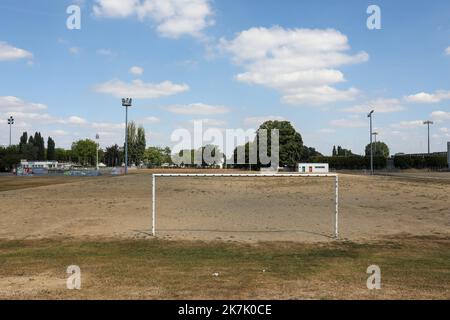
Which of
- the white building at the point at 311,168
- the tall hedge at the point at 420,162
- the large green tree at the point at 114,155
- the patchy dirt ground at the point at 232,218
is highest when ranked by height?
the large green tree at the point at 114,155

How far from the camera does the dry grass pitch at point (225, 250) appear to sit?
7051 mm

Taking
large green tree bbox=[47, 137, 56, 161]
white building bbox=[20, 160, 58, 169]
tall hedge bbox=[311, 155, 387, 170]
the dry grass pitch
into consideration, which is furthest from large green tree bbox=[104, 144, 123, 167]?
the dry grass pitch

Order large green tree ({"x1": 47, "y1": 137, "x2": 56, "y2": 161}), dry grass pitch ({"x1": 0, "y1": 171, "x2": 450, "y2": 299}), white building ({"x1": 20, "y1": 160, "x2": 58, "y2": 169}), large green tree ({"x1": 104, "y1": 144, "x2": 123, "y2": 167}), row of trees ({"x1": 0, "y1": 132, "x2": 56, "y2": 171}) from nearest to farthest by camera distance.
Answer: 1. dry grass pitch ({"x1": 0, "y1": 171, "x2": 450, "y2": 299})
2. white building ({"x1": 20, "y1": 160, "x2": 58, "y2": 169})
3. row of trees ({"x1": 0, "y1": 132, "x2": 56, "y2": 171})
4. large green tree ({"x1": 104, "y1": 144, "x2": 123, "y2": 167})
5. large green tree ({"x1": 47, "y1": 137, "x2": 56, "y2": 161})

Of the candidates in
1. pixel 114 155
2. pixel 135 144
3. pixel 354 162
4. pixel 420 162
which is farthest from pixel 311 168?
pixel 114 155

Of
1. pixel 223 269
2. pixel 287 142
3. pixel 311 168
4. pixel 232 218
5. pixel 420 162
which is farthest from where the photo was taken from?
pixel 420 162

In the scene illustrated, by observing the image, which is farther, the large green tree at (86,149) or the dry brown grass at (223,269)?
the large green tree at (86,149)

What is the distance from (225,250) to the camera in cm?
1084

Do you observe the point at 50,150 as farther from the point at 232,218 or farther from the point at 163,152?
the point at 232,218

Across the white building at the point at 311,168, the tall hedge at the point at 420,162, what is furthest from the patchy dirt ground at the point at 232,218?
the tall hedge at the point at 420,162

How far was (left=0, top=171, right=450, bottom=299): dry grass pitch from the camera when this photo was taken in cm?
705

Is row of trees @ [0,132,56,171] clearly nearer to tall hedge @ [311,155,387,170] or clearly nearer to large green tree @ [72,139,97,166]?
large green tree @ [72,139,97,166]

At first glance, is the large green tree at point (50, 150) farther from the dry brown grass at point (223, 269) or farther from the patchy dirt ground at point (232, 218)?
the dry brown grass at point (223, 269)
